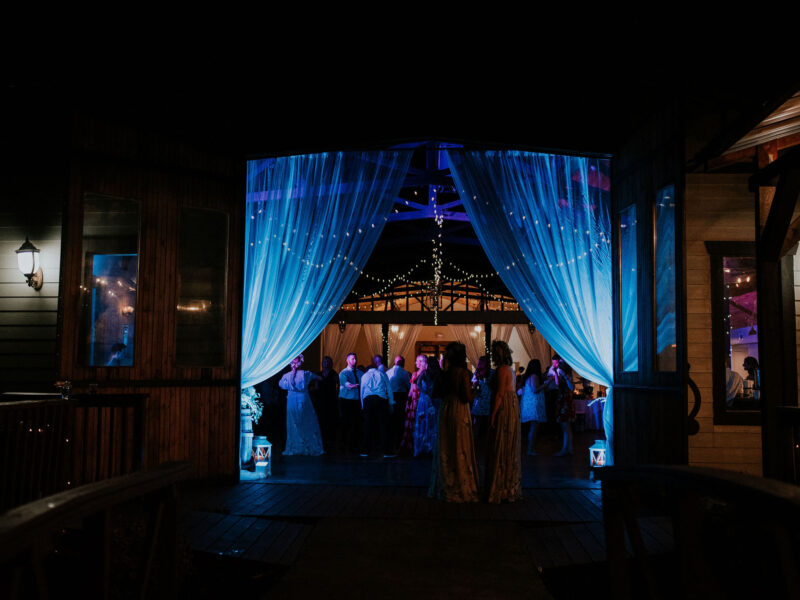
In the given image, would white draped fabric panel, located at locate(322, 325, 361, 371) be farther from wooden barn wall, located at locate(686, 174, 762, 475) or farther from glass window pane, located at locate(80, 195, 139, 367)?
wooden barn wall, located at locate(686, 174, 762, 475)

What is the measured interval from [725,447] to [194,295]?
609cm

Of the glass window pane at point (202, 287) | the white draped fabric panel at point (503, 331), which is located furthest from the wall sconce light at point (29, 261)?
the white draped fabric panel at point (503, 331)

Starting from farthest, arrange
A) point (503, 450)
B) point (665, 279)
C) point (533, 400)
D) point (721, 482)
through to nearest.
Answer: point (533, 400)
point (503, 450)
point (665, 279)
point (721, 482)

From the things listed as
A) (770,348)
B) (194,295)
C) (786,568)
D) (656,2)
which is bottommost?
(786,568)

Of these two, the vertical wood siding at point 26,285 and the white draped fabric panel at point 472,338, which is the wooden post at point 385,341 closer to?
the white draped fabric panel at point 472,338

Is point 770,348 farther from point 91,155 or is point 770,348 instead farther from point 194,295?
point 91,155

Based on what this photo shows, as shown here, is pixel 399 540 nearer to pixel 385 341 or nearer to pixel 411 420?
pixel 411 420

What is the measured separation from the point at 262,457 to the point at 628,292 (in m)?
4.57

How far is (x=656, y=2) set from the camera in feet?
29.2

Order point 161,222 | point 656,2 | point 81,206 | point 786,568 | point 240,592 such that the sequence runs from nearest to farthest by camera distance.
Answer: point 786,568
point 240,592
point 81,206
point 161,222
point 656,2

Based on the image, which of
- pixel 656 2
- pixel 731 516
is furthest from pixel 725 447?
pixel 656 2

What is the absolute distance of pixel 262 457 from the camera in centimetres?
902

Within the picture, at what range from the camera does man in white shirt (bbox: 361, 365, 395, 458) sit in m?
11.8

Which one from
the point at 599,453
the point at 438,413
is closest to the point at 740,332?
the point at 599,453
